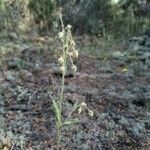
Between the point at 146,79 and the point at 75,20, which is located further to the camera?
the point at 75,20

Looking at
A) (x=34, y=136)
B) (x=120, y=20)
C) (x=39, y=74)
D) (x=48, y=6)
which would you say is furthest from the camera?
(x=120, y=20)

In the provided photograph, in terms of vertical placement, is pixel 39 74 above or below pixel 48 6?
below

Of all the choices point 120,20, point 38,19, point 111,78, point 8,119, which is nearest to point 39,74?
point 111,78

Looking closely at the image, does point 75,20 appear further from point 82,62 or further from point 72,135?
point 72,135

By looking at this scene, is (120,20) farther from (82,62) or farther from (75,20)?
(82,62)

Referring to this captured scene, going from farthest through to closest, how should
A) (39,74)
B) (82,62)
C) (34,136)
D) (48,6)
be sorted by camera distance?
(48,6), (82,62), (39,74), (34,136)

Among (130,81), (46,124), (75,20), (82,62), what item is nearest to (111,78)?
(130,81)
